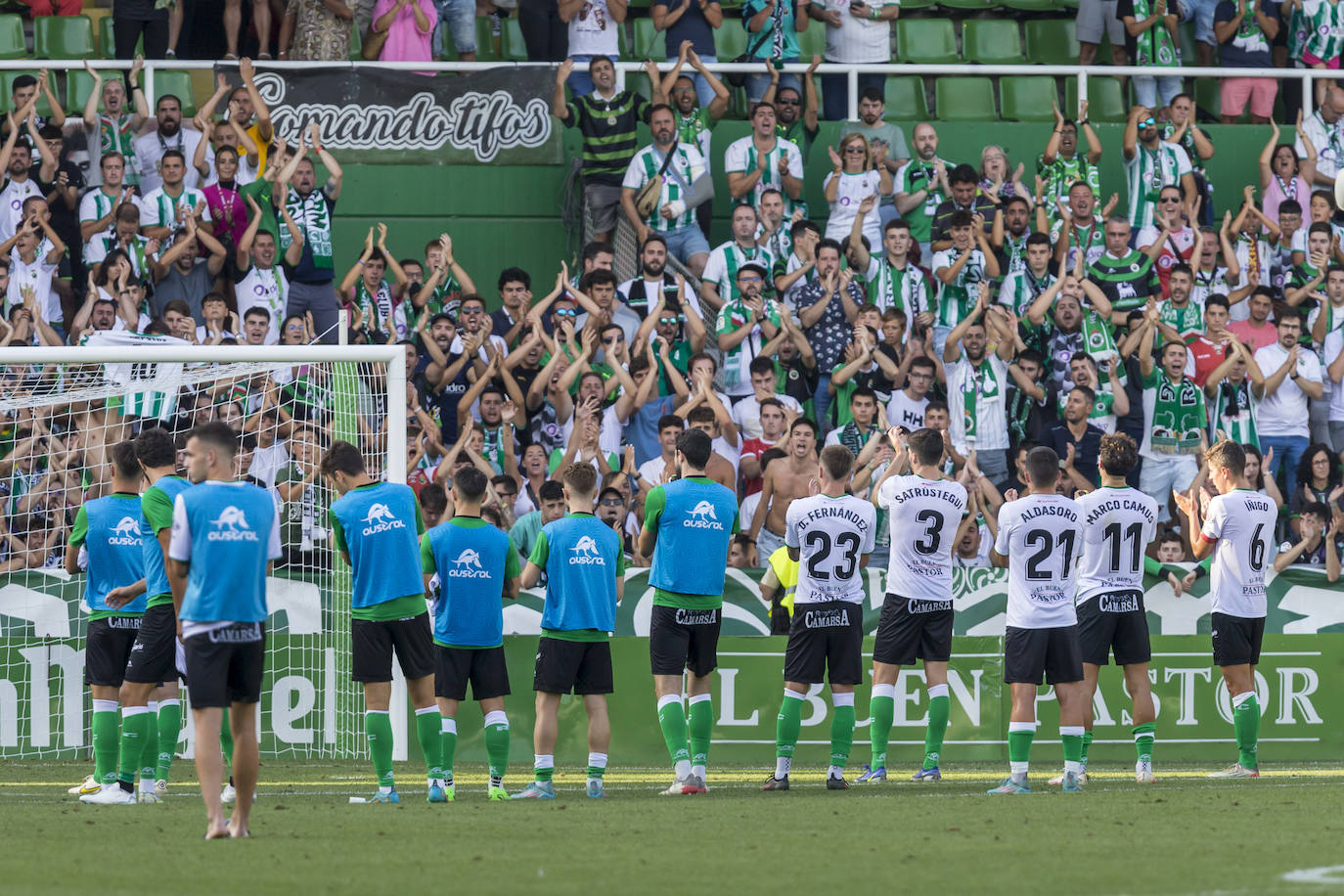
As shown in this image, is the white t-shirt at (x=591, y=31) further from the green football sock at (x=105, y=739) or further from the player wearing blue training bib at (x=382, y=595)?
the green football sock at (x=105, y=739)

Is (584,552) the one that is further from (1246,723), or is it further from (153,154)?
(153,154)

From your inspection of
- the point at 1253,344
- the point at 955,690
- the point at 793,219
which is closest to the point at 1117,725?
the point at 955,690

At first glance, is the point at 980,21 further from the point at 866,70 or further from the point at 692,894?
the point at 692,894

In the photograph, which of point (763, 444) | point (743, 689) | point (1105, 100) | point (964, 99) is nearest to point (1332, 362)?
point (1105, 100)

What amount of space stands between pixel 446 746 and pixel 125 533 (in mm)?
2367

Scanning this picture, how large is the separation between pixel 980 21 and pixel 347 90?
26.5 ft

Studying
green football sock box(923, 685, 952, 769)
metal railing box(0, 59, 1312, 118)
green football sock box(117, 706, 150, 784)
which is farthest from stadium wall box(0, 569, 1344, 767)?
metal railing box(0, 59, 1312, 118)

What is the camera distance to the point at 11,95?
18531mm

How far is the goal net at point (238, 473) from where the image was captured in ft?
46.2

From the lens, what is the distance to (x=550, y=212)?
19.9 metres

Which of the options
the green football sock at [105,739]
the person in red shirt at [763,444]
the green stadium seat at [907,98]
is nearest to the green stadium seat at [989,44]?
the green stadium seat at [907,98]

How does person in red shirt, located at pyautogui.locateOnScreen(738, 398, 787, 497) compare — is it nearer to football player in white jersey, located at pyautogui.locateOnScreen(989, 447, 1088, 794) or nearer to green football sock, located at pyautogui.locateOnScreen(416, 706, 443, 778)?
football player in white jersey, located at pyautogui.locateOnScreen(989, 447, 1088, 794)

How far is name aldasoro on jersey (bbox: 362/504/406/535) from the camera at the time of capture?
1052 cm

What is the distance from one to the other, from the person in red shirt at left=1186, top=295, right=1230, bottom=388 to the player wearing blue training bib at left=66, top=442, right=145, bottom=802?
417 inches
